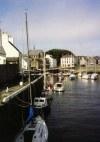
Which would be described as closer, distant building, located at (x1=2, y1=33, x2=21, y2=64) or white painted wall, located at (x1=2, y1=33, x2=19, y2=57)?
distant building, located at (x1=2, y1=33, x2=21, y2=64)

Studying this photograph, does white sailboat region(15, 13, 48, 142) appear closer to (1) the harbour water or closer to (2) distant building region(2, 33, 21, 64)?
(1) the harbour water

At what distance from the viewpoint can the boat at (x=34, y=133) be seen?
33994 millimetres

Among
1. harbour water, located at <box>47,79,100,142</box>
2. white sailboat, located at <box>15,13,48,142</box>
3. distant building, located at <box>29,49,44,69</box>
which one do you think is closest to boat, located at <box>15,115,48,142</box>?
white sailboat, located at <box>15,13,48,142</box>

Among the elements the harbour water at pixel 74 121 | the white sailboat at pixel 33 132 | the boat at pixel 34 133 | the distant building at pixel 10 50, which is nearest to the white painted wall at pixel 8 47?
the distant building at pixel 10 50

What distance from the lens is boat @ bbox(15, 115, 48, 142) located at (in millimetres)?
33994

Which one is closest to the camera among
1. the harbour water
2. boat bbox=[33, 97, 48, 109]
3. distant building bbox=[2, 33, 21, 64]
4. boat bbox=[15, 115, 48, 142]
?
boat bbox=[15, 115, 48, 142]

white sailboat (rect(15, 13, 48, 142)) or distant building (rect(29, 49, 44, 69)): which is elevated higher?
distant building (rect(29, 49, 44, 69))

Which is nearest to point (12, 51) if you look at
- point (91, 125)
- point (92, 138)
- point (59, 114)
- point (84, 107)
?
point (84, 107)

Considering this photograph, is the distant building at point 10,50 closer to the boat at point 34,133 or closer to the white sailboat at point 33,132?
the white sailboat at point 33,132

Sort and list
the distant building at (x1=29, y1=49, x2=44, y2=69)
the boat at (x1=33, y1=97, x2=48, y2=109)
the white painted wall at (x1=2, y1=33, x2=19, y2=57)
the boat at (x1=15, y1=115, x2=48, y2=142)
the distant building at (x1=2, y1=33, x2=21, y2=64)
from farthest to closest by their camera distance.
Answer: the distant building at (x1=29, y1=49, x2=44, y2=69) → the white painted wall at (x1=2, y1=33, x2=19, y2=57) → the distant building at (x1=2, y1=33, x2=21, y2=64) → the boat at (x1=33, y1=97, x2=48, y2=109) → the boat at (x1=15, y1=115, x2=48, y2=142)

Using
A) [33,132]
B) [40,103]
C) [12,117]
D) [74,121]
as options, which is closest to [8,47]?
[40,103]

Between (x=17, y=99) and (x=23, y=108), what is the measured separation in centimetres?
218

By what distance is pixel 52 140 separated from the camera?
1512 inches

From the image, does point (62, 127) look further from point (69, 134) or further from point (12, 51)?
point (12, 51)
